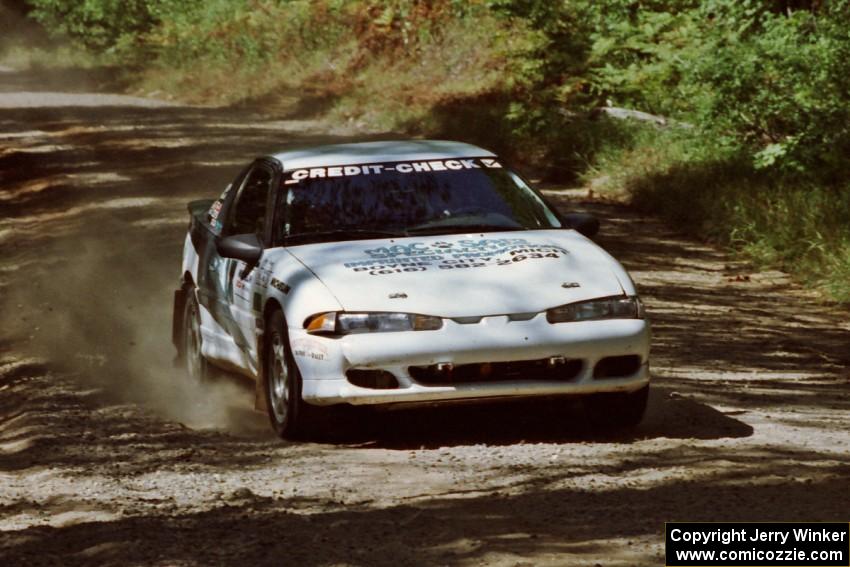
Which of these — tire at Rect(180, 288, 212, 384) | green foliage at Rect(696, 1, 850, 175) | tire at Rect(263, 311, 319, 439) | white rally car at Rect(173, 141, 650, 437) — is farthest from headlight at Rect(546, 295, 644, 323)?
green foliage at Rect(696, 1, 850, 175)

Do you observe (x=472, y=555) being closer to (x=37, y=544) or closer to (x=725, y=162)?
(x=37, y=544)

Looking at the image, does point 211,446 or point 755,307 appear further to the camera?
point 755,307

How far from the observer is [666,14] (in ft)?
77.7

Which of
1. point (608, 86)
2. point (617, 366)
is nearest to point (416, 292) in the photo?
point (617, 366)

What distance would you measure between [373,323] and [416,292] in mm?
267

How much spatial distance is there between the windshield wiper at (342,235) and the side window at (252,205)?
37 cm

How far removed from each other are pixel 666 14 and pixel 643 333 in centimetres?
1654

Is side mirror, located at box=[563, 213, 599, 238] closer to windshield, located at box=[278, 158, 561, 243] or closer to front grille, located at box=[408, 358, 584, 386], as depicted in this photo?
windshield, located at box=[278, 158, 561, 243]

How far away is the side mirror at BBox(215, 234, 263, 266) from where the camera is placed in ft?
28.0

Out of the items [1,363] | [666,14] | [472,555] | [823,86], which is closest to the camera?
[472,555]

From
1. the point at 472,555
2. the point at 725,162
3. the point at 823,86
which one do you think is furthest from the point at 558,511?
the point at 725,162

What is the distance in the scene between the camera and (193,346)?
10375 millimetres

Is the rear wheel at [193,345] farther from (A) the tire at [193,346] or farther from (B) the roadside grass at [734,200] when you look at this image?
(B) the roadside grass at [734,200]

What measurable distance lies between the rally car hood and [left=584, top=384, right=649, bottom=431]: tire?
600mm
